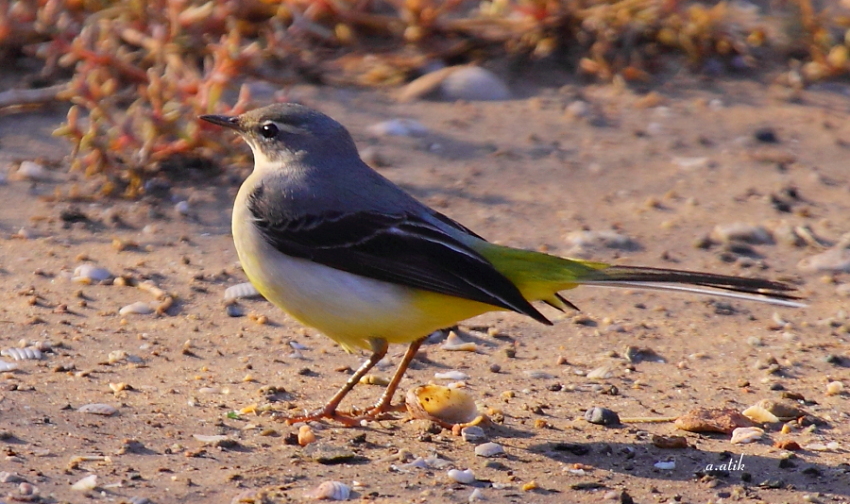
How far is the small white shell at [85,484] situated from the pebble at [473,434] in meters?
1.76

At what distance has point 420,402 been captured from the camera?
604 centimetres

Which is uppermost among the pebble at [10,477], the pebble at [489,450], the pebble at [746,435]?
the pebble at [10,477]

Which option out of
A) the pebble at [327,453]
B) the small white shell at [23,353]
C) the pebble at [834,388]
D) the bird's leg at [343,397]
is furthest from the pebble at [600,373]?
the small white shell at [23,353]

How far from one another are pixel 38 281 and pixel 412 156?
3309 millimetres

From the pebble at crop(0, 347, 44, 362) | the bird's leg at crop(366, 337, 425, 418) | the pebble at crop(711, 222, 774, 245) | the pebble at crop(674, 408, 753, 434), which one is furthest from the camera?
the pebble at crop(711, 222, 774, 245)

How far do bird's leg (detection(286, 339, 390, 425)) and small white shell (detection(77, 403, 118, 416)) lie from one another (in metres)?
0.85

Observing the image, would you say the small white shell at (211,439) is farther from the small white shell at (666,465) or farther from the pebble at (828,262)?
the pebble at (828,262)

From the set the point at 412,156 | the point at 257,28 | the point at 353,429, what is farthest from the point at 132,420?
the point at 257,28

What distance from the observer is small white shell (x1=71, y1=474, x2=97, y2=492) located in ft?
16.3

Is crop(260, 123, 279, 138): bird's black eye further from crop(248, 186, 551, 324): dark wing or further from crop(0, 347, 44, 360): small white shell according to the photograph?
crop(0, 347, 44, 360): small white shell

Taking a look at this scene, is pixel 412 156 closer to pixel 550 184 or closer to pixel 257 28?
pixel 550 184

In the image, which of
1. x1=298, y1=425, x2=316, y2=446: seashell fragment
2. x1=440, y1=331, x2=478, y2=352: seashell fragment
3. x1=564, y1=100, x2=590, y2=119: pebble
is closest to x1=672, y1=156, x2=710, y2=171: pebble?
x1=564, y1=100, x2=590, y2=119: pebble

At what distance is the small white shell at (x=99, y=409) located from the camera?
5781mm

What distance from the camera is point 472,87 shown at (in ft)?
35.6
